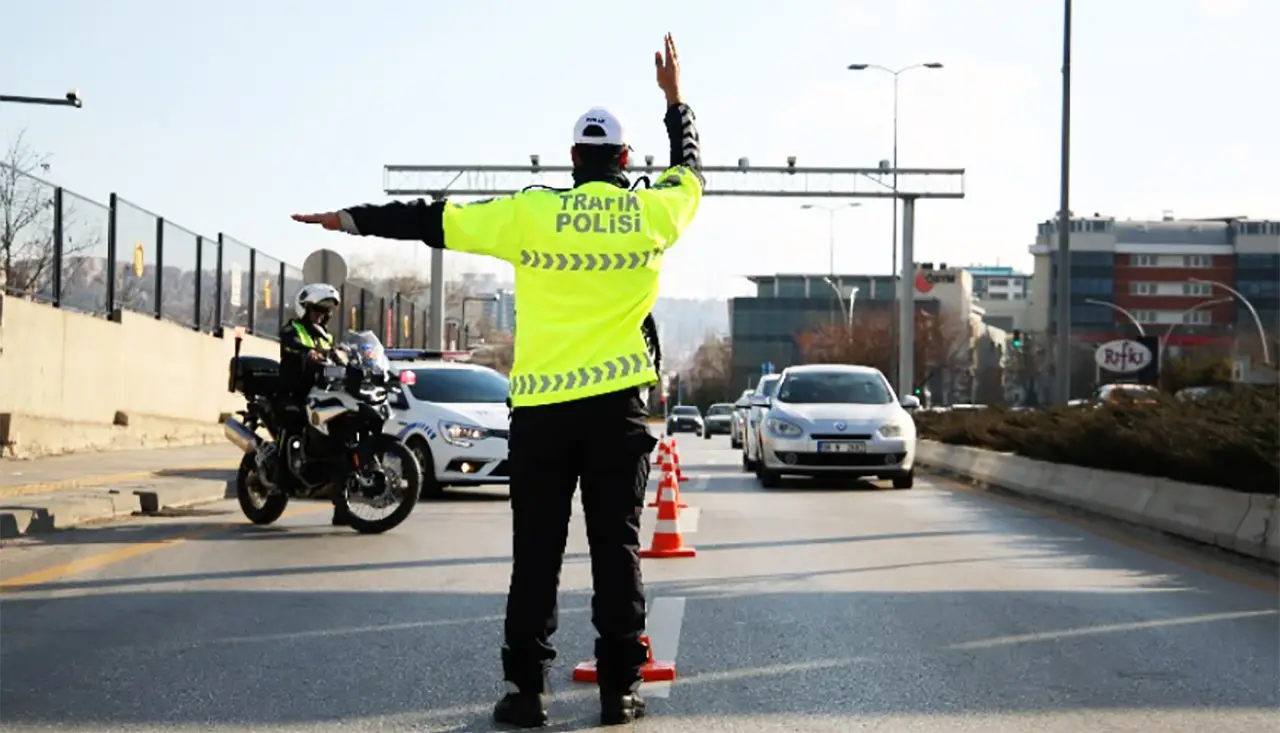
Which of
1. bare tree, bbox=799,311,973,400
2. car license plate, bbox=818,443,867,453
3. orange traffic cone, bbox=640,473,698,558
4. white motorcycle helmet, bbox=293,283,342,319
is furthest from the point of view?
bare tree, bbox=799,311,973,400

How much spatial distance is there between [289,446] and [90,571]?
10.5ft

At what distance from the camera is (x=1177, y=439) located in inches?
625

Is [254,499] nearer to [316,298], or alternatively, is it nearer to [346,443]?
[346,443]

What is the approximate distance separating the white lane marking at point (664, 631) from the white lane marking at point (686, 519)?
5180 mm

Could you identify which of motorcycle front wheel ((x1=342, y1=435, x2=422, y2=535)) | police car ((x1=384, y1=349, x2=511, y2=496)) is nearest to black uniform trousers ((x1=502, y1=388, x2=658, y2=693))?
motorcycle front wheel ((x1=342, y1=435, x2=422, y2=535))

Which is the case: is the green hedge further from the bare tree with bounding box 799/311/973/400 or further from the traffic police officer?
the bare tree with bounding box 799/311/973/400

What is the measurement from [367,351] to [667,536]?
2976mm

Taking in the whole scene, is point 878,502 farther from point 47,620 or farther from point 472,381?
point 47,620

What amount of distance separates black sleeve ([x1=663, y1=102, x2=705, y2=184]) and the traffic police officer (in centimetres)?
36

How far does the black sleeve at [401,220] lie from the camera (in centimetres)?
645

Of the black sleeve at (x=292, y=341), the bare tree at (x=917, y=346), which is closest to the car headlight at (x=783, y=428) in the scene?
the black sleeve at (x=292, y=341)

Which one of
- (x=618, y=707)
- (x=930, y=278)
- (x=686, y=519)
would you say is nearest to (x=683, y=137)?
(x=618, y=707)

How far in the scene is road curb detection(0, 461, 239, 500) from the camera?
16625mm

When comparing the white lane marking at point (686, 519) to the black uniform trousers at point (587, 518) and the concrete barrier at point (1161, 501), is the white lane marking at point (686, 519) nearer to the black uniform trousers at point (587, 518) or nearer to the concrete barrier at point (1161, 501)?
the concrete barrier at point (1161, 501)
